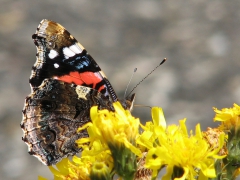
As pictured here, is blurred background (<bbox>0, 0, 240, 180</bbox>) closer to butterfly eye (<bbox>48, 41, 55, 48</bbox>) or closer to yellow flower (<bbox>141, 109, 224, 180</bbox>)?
butterfly eye (<bbox>48, 41, 55, 48</bbox>)

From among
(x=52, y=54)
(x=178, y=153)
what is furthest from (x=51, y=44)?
(x=178, y=153)

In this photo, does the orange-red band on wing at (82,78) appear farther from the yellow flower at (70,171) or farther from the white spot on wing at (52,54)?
the yellow flower at (70,171)

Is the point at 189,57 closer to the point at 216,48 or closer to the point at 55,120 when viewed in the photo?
the point at 216,48

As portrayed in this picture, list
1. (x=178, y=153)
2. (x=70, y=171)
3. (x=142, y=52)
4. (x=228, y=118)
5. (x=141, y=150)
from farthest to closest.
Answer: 1. (x=142, y=52)
2. (x=228, y=118)
3. (x=70, y=171)
4. (x=141, y=150)
5. (x=178, y=153)

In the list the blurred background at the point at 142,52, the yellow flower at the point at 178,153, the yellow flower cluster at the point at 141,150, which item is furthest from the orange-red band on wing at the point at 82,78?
the blurred background at the point at 142,52

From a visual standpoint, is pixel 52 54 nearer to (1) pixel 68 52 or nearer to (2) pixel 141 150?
(1) pixel 68 52

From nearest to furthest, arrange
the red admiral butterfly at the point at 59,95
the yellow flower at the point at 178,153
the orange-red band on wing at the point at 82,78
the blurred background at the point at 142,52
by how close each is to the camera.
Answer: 1. the yellow flower at the point at 178,153
2. the red admiral butterfly at the point at 59,95
3. the orange-red band on wing at the point at 82,78
4. the blurred background at the point at 142,52

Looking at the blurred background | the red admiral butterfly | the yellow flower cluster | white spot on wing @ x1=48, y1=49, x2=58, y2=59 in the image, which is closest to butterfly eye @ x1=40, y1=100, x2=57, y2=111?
the red admiral butterfly

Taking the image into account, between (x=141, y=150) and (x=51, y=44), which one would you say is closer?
(x=141, y=150)
